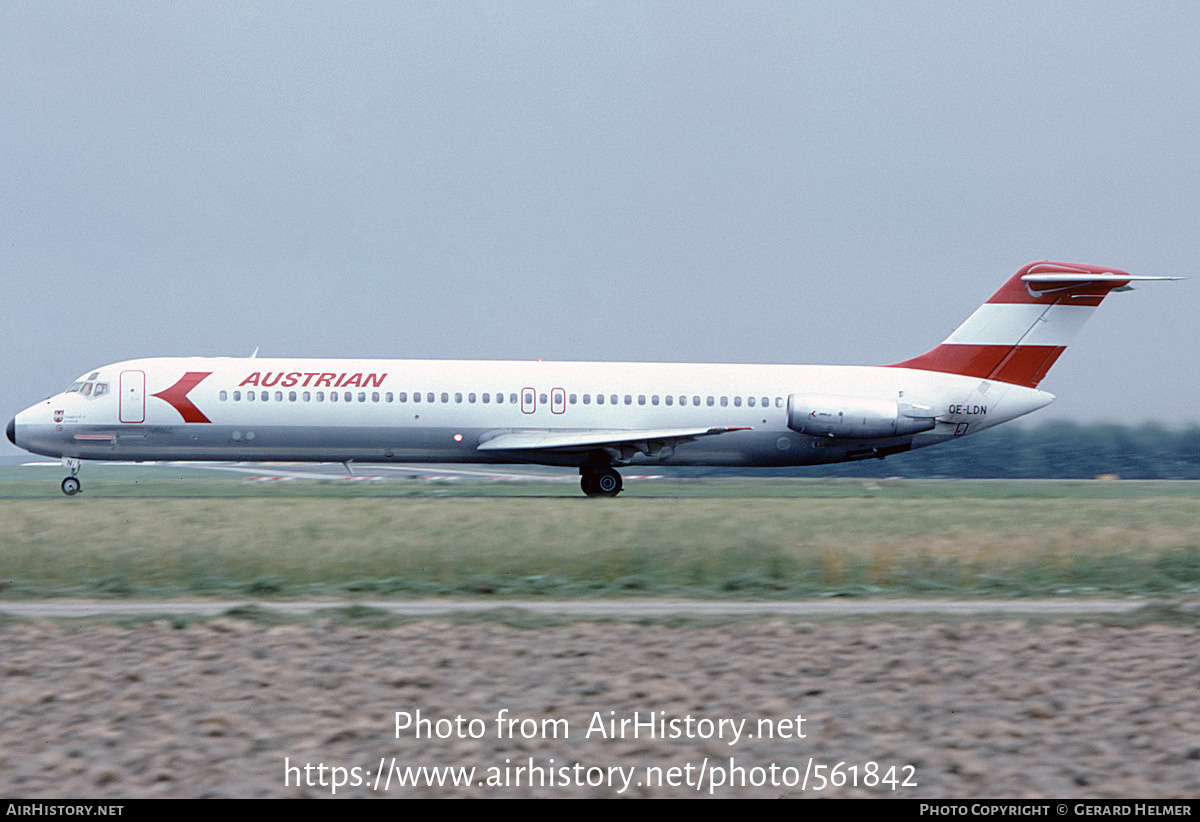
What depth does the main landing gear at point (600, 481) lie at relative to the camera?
105 ft

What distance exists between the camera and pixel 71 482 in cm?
3044

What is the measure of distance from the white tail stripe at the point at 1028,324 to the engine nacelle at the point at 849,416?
3180 millimetres

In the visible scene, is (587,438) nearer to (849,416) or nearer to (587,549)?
(849,416)

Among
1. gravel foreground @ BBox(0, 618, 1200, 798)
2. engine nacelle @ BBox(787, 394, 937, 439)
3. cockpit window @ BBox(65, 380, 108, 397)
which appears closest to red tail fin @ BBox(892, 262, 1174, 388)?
engine nacelle @ BBox(787, 394, 937, 439)

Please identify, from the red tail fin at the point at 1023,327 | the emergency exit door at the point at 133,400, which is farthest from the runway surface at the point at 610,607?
the red tail fin at the point at 1023,327

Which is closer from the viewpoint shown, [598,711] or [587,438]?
[598,711]

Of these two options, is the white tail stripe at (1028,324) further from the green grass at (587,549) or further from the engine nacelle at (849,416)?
the green grass at (587,549)

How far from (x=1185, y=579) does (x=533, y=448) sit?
17.6 meters

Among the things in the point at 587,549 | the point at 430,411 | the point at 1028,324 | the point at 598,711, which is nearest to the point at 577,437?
the point at 430,411

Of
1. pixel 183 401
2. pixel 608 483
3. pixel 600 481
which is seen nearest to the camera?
pixel 183 401

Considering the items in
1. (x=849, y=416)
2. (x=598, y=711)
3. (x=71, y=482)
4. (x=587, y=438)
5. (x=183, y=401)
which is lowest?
(x=598, y=711)

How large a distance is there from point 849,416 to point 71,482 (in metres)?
19.4
